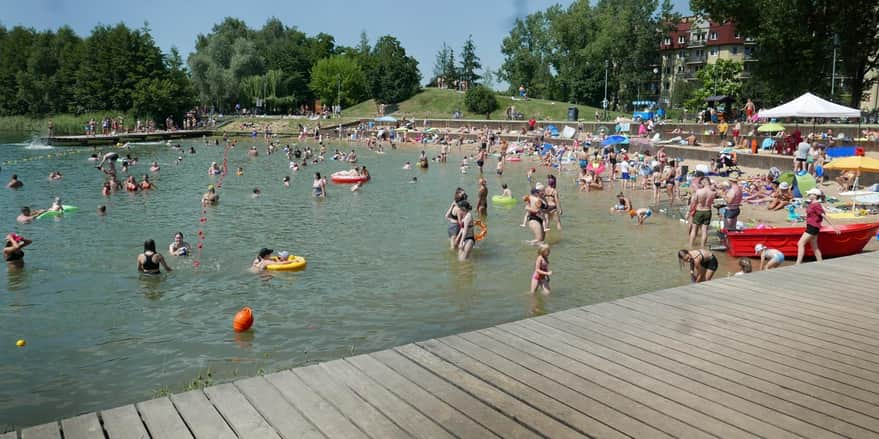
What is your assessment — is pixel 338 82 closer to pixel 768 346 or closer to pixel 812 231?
pixel 812 231

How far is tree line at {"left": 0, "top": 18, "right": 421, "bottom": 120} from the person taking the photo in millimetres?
72875

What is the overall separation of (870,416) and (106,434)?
5164mm

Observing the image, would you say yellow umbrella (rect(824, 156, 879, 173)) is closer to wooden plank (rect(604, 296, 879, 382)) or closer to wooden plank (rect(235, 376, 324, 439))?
wooden plank (rect(604, 296, 879, 382))

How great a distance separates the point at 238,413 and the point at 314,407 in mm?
505

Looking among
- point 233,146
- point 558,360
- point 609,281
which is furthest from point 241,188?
point 233,146

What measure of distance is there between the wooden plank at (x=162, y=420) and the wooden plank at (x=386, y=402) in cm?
119

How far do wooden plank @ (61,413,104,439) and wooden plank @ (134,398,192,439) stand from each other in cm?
27

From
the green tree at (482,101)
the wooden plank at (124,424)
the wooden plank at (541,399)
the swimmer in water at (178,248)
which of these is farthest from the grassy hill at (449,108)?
the wooden plank at (124,424)

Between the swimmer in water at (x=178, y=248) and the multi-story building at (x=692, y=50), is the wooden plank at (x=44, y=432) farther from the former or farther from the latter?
the multi-story building at (x=692, y=50)

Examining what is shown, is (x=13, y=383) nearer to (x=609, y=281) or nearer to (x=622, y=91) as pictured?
(x=609, y=281)

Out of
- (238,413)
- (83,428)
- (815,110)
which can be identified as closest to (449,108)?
(815,110)

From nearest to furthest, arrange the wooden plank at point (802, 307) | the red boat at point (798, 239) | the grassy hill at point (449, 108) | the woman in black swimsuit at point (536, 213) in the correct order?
the wooden plank at point (802, 307) → the red boat at point (798, 239) → the woman in black swimsuit at point (536, 213) → the grassy hill at point (449, 108)

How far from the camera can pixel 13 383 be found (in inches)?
336

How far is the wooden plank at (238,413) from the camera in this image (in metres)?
4.17
